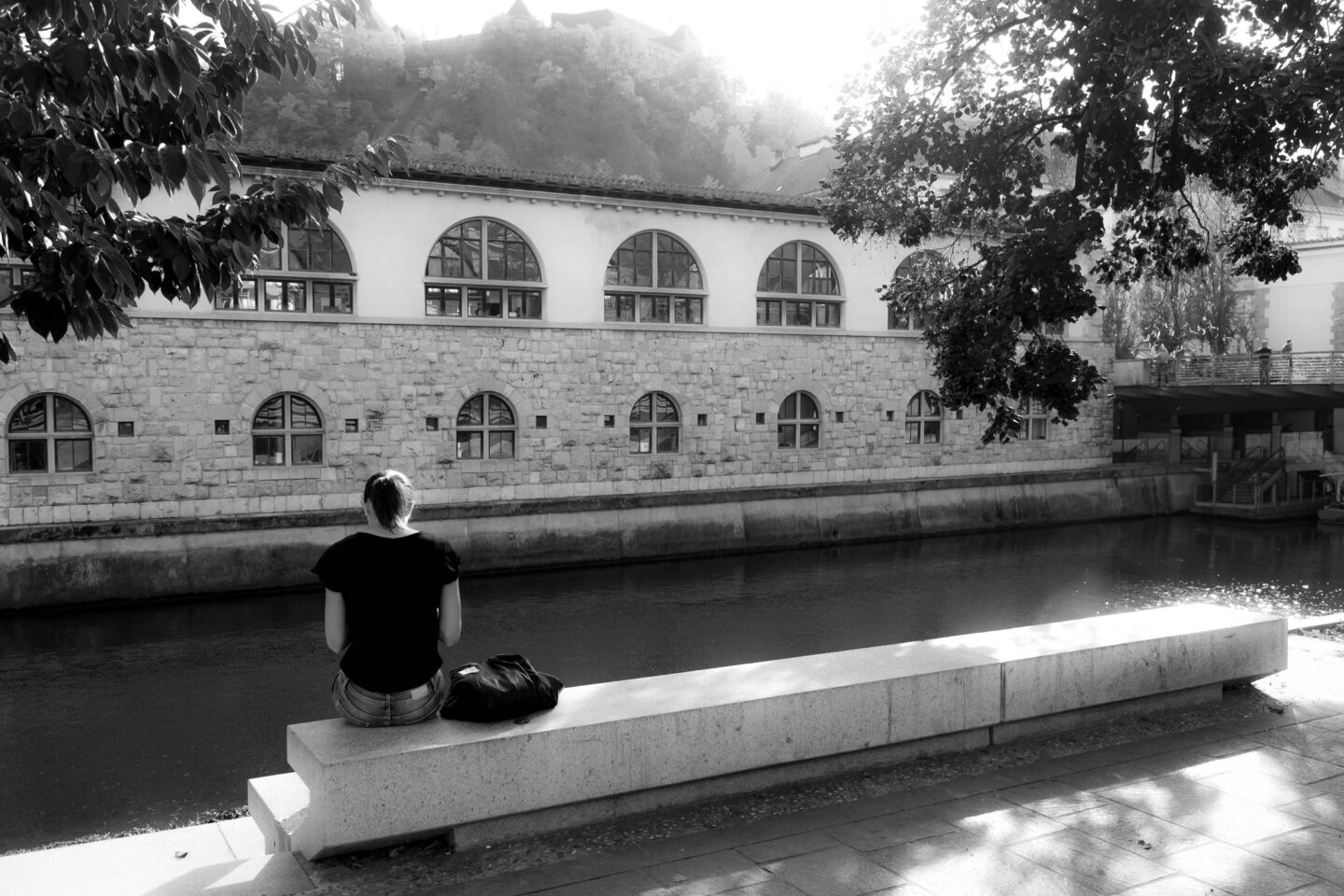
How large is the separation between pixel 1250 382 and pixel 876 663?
2623 cm

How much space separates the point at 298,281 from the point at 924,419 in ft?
49.1

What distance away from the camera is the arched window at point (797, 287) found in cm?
2491

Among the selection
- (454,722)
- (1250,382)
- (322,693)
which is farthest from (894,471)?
(454,722)

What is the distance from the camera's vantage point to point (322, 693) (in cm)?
1218

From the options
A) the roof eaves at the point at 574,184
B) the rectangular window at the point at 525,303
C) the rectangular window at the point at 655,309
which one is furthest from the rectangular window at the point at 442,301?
the rectangular window at the point at 655,309

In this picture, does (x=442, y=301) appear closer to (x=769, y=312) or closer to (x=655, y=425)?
(x=655, y=425)

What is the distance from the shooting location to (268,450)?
1941cm

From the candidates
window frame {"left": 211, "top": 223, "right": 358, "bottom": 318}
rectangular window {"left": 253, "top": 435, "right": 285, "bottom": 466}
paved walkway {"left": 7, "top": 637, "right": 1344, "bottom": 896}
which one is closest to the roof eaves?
window frame {"left": 211, "top": 223, "right": 358, "bottom": 318}

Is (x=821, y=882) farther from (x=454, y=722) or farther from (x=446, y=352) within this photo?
(x=446, y=352)

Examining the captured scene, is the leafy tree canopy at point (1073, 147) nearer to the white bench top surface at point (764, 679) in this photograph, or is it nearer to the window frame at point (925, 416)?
the white bench top surface at point (764, 679)

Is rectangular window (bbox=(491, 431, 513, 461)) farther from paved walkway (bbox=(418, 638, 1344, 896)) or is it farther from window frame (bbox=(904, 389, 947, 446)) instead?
paved walkway (bbox=(418, 638, 1344, 896))

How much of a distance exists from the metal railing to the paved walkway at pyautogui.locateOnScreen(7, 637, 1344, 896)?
83.9 ft

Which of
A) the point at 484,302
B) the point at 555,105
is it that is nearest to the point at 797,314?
the point at 484,302

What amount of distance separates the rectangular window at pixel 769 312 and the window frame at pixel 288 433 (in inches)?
390
